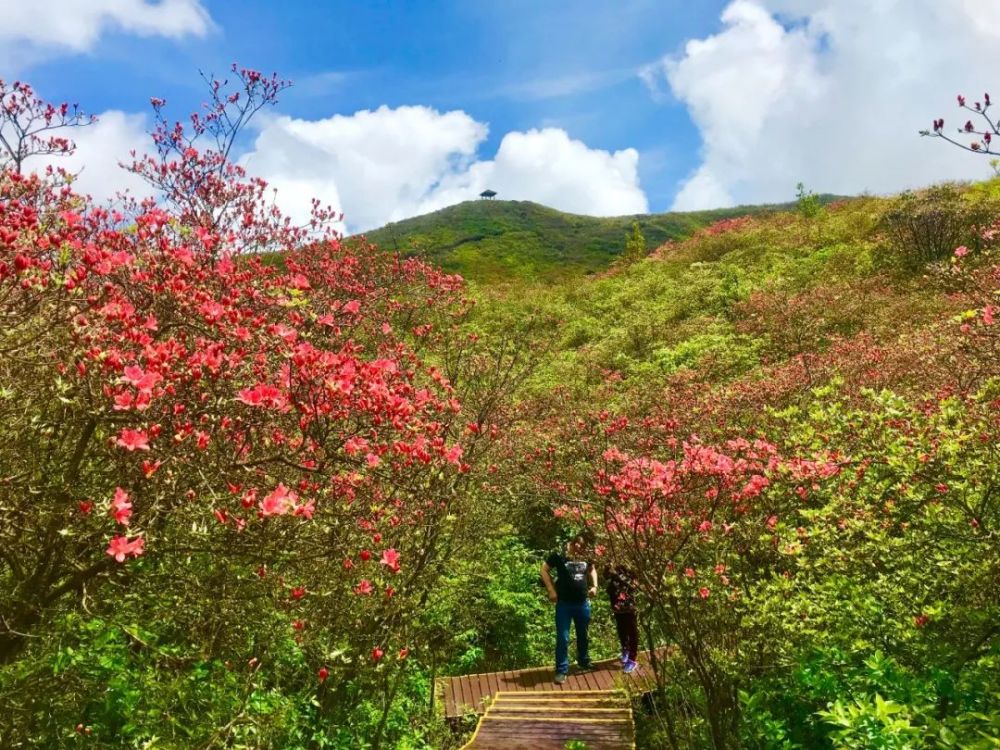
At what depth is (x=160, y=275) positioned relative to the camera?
3727 mm

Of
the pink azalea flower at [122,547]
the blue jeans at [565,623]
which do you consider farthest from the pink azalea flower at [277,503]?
the blue jeans at [565,623]

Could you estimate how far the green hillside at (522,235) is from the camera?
Answer: 189 feet

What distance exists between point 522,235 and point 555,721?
6769 cm

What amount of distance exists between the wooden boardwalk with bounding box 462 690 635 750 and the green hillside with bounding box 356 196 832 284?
44.0m

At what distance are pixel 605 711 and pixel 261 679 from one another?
11.5 ft

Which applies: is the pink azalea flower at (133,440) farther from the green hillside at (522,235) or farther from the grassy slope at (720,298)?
the green hillside at (522,235)

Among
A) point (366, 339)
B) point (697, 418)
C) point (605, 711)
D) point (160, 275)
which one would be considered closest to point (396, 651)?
point (605, 711)

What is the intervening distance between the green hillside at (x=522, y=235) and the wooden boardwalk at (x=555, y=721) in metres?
44.0

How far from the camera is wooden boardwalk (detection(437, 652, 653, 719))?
6723 millimetres

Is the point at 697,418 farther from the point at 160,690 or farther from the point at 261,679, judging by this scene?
the point at 160,690

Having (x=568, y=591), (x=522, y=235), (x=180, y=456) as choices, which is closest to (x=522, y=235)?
(x=522, y=235)

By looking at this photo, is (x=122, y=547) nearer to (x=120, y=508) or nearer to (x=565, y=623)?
(x=120, y=508)

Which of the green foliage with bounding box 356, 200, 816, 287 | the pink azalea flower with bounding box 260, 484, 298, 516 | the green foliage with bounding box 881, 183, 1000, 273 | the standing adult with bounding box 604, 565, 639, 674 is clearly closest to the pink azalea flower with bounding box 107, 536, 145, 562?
the pink azalea flower with bounding box 260, 484, 298, 516

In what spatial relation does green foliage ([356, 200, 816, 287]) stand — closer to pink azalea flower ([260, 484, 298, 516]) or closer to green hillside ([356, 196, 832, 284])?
green hillside ([356, 196, 832, 284])
